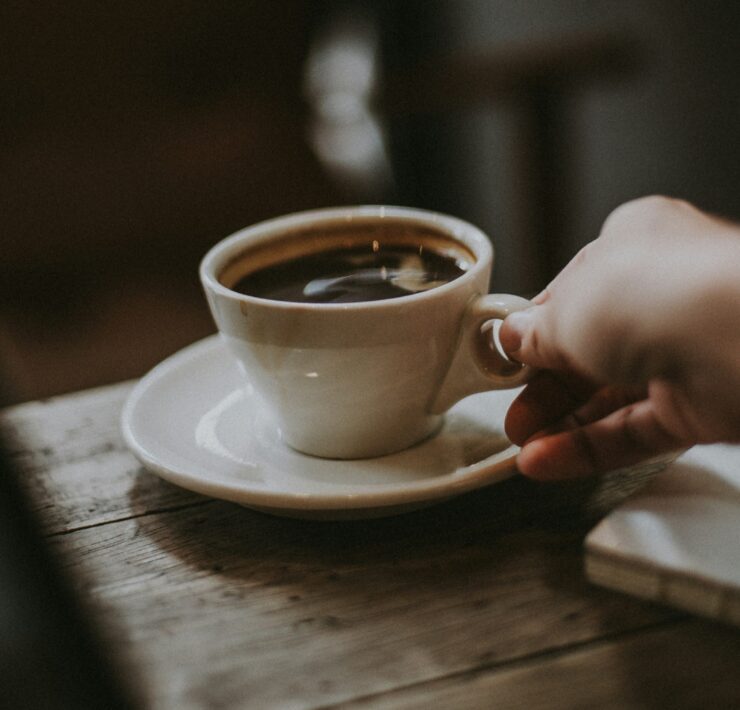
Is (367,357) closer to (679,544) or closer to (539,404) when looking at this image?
(539,404)

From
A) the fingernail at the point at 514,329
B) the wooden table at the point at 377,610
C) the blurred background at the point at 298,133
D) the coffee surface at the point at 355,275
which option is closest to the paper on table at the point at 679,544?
the wooden table at the point at 377,610

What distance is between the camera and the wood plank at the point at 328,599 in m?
0.44

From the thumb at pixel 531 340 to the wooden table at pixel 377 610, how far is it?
11 centimetres

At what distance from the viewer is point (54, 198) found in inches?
102

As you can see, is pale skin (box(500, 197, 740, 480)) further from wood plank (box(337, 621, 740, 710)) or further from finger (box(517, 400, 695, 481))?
wood plank (box(337, 621, 740, 710))

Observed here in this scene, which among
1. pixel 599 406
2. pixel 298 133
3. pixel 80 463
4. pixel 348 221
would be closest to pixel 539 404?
pixel 599 406

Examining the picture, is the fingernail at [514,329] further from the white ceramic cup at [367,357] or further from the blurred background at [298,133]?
the blurred background at [298,133]

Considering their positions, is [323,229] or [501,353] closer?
[501,353]

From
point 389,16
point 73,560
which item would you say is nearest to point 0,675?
point 73,560

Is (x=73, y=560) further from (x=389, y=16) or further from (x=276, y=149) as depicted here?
(x=389, y=16)

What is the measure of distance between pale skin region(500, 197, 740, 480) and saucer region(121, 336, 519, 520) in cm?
5

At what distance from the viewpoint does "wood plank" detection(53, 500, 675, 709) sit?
44 cm

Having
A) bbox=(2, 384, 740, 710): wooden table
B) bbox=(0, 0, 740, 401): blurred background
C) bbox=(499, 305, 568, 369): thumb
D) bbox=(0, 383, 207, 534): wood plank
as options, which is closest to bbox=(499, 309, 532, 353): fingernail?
bbox=(499, 305, 568, 369): thumb

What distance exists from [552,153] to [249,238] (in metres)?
1.63
